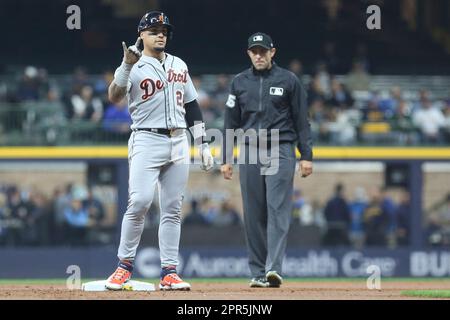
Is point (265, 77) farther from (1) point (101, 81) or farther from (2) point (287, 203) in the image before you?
(1) point (101, 81)

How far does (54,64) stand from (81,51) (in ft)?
1.99

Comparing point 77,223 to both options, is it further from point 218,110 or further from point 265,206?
point 265,206

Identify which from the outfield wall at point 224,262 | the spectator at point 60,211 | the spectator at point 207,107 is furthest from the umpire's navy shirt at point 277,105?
the spectator at point 207,107

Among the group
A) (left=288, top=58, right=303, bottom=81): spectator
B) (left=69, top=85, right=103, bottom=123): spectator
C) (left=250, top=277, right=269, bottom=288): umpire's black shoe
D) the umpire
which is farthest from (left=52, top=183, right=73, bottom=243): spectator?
(left=250, top=277, right=269, bottom=288): umpire's black shoe

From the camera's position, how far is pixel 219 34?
2253 cm

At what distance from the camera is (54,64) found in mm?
21672

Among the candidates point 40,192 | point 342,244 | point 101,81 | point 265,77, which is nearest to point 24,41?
point 101,81

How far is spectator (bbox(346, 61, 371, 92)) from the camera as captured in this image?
20.6 meters

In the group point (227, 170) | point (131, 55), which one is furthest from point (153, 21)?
point (227, 170)

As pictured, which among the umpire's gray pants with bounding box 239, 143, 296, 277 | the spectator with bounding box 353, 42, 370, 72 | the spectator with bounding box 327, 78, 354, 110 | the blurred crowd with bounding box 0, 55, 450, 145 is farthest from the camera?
the spectator with bounding box 353, 42, 370, 72

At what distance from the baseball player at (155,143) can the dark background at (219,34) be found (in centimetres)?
1330

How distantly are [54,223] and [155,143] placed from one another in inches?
406

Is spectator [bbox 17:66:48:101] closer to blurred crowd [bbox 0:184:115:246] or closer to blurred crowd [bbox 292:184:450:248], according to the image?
blurred crowd [bbox 0:184:115:246]

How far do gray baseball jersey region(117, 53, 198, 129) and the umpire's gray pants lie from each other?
3.97 ft
